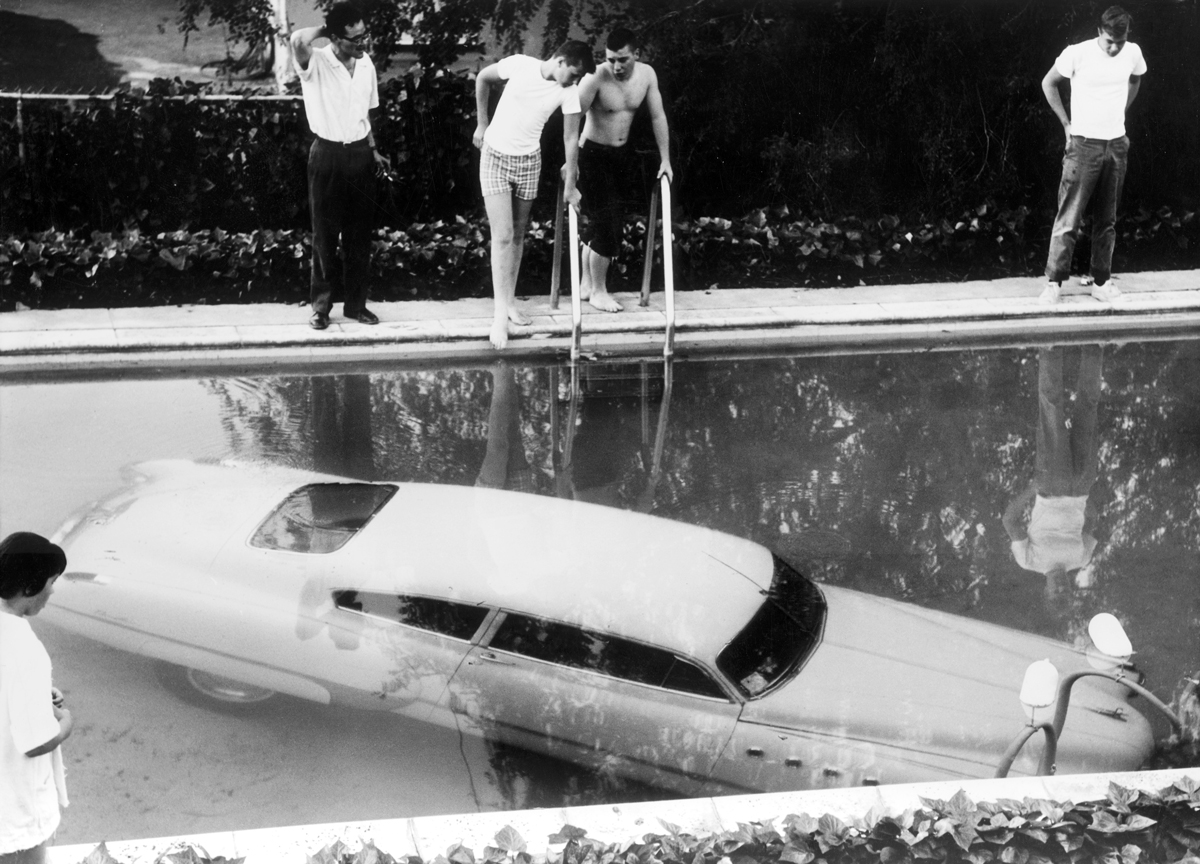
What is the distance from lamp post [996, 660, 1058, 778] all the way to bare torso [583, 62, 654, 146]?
238 inches

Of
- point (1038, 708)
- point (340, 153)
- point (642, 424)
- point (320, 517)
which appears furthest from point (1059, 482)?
point (340, 153)

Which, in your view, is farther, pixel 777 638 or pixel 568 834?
pixel 777 638

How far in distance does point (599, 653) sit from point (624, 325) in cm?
515

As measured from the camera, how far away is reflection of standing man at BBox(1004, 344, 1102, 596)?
7.45 metres

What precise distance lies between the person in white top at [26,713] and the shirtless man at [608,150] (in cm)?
623

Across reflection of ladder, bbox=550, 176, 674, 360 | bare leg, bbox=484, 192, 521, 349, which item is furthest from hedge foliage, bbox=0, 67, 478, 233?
bare leg, bbox=484, 192, 521, 349

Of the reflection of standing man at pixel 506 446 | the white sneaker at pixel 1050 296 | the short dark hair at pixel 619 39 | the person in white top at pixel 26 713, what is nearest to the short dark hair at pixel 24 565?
the person in white top at pixel 26 713

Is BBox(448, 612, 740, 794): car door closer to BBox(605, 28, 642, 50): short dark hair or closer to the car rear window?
the car rear window

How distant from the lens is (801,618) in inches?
228

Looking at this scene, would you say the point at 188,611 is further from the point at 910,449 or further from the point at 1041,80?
the point at 1041,80

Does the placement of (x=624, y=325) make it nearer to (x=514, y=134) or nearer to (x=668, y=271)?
(x=668, y=271)

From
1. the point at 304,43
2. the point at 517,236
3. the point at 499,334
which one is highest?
the point at 304,43

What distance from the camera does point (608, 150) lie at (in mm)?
10266

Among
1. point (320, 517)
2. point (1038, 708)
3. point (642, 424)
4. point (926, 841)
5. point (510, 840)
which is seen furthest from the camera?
point (642, 424)
